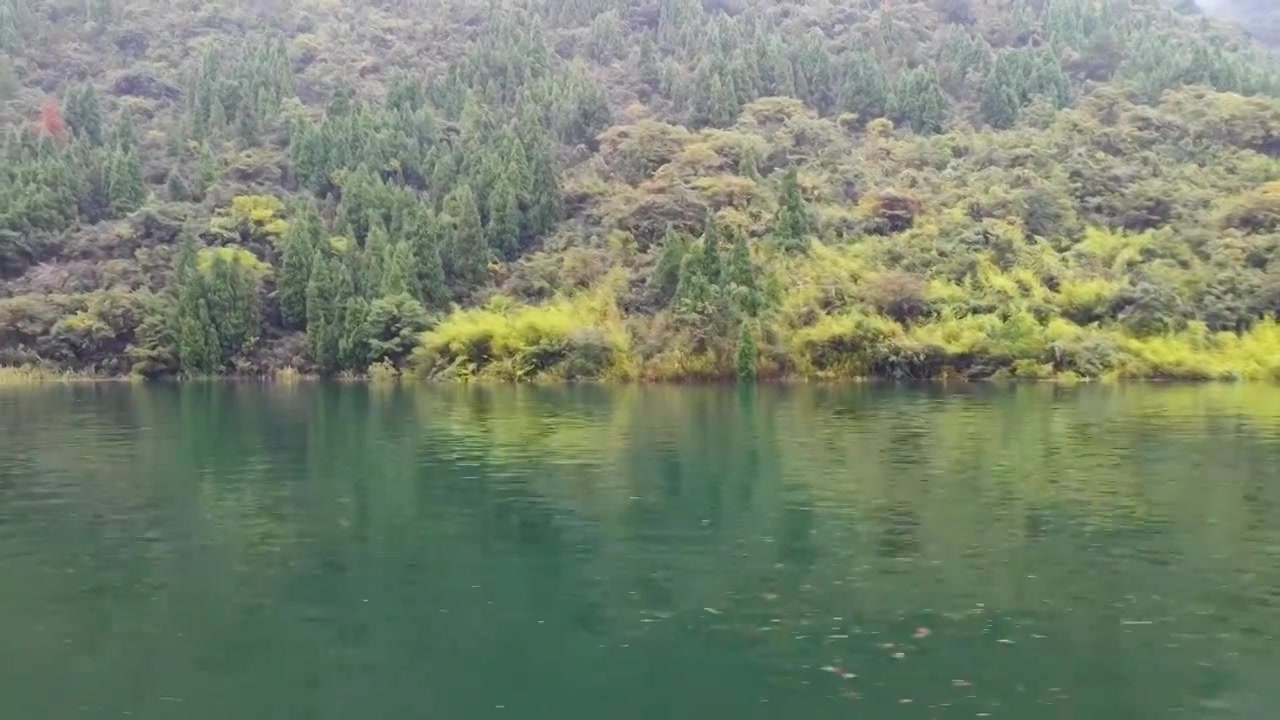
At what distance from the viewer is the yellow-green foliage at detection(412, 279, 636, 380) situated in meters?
71.4

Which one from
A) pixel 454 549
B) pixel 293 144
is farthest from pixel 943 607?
pixel 293 144

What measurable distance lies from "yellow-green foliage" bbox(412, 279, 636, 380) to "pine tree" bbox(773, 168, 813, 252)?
10301 mm

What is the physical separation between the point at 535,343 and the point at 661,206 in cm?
1417

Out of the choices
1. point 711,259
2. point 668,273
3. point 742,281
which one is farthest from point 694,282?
point 668,273

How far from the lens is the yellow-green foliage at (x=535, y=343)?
71.4 metres

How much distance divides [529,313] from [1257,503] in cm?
5216

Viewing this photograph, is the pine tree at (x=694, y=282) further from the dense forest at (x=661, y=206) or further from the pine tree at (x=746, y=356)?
the pine tree at (x=746, y=356)

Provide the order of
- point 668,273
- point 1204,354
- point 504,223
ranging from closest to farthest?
1. point 1204,354
2. point 668,273
3. point 504,223

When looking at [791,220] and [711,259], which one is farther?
[791,220]

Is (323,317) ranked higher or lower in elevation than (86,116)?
lower

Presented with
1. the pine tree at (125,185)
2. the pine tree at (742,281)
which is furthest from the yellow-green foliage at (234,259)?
the pine tree at (742,281)

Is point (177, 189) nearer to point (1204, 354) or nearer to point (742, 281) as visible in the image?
point (742, 281)

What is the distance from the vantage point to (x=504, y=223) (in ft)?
282

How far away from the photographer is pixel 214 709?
42.9ft
